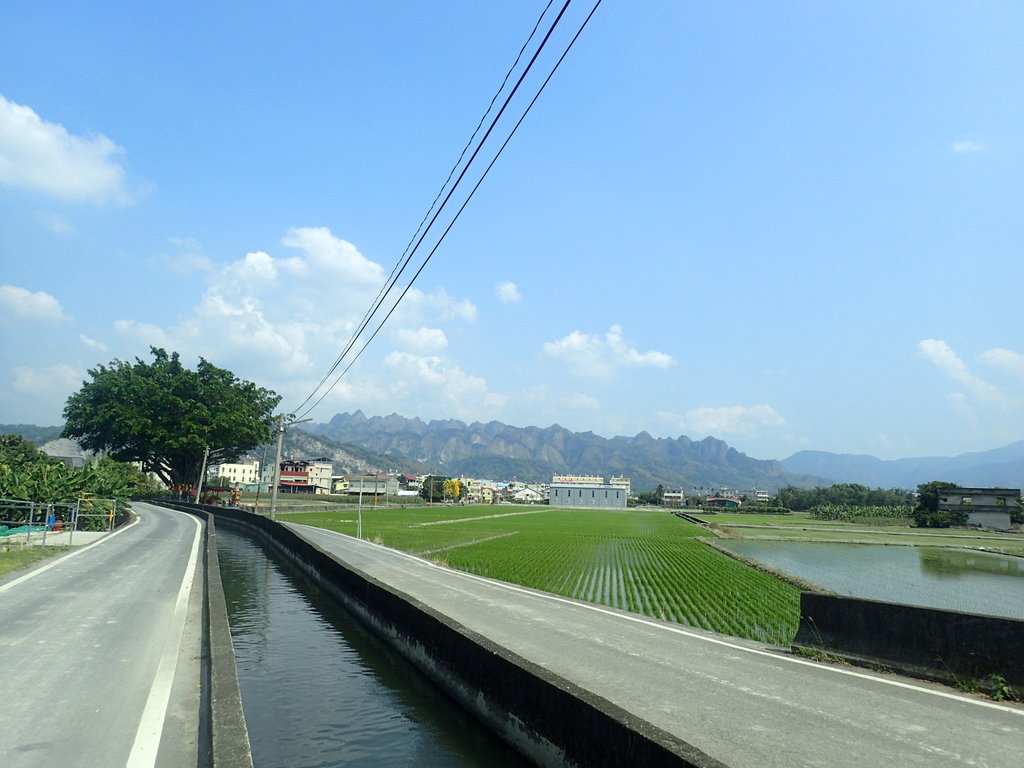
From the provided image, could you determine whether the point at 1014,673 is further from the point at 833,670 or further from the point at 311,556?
the point at 311,556

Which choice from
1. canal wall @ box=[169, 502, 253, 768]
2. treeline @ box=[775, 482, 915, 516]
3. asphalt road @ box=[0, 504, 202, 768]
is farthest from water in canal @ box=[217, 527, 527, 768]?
treeline @ box=[775, 482, 915, 516]

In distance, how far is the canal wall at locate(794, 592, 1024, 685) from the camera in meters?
8.75

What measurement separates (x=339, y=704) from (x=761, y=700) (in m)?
5.33

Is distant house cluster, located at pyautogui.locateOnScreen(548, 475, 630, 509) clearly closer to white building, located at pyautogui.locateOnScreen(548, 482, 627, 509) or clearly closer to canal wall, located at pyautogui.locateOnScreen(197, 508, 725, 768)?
white building, located at pyautogui.locateOnScreen(548, 482, 627, 509)

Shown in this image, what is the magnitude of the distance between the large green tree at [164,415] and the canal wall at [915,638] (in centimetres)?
7478

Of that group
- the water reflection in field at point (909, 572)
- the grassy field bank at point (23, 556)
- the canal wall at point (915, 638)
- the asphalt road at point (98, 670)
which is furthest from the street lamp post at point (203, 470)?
the canal wall at point (915, 638)

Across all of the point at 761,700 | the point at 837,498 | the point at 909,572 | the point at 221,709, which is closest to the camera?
the point at 221,709

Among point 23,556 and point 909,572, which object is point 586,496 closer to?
point 909,572

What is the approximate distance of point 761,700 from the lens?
8445mm

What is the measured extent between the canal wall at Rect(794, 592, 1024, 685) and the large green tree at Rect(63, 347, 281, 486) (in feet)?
245

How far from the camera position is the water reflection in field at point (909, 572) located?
25672mm

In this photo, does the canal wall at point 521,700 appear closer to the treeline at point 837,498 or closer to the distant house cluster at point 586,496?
the distant house cluster at point 586,496

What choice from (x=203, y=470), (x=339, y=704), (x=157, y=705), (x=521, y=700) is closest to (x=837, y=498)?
(x=203, y=470)

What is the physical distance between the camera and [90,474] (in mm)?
39531
